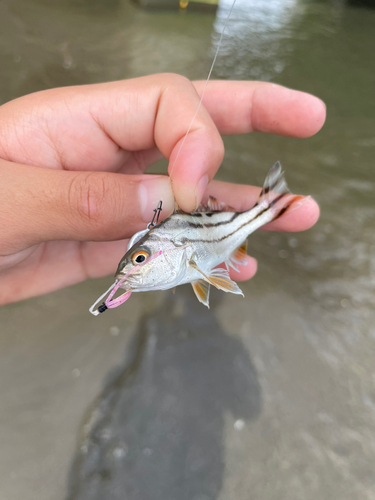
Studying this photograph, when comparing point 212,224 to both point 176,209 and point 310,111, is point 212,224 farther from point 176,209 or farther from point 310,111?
point 310,111

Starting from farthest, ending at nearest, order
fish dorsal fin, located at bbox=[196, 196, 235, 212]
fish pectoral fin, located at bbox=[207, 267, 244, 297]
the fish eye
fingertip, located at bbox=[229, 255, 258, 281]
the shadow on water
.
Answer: fingertip, located at bbox=[229, 255, 258, 281] → the shadow on water → fish dorsal fin, located at bbox=[196, 196, 235, 212] → fish pectoral fin, located at bbox=[207, 267, 244, 297] → the fish eye

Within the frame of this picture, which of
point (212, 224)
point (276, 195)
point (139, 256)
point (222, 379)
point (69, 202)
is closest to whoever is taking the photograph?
point (139, 256)

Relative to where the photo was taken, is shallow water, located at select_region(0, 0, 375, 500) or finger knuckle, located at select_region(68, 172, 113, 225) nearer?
finger knuckle, located at select_region(68, 172, 113, 225)

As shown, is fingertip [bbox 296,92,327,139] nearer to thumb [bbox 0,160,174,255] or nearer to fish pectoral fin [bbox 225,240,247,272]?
fish pectoral fin [bbox 225,240,247,272]

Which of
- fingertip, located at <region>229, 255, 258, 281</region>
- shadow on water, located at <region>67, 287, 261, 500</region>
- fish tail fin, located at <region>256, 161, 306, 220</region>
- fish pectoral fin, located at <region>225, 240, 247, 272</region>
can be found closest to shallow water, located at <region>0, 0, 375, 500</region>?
shadow on water, located at <region>67, 287, 261, 500</region>

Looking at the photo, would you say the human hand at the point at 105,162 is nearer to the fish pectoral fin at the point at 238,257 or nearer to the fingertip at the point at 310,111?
the fingertip at the point at 310,111

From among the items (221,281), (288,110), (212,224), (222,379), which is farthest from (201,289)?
(288,110)

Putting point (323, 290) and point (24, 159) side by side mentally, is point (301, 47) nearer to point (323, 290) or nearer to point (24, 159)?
point (323, 290)

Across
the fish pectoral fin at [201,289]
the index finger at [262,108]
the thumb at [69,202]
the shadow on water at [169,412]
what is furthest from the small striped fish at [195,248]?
the shadow on water at [169,412]
